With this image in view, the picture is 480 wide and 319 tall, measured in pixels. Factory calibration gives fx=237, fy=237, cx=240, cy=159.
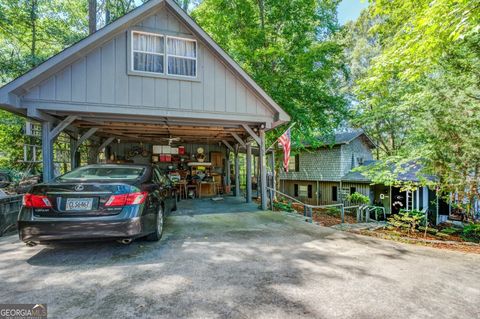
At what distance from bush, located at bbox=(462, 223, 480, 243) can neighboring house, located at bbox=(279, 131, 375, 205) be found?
9133mm

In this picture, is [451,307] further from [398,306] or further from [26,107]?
[26,107]

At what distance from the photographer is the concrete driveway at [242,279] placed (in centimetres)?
232

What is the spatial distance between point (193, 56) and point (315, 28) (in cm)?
792

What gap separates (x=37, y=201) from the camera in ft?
11.2

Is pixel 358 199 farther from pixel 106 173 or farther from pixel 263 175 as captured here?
pixel 106 173

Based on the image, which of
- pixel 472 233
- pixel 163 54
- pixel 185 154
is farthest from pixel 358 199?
pixel 163 54

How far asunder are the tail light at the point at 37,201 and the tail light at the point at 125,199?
830 millimetres

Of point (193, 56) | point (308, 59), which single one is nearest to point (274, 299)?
point (193, 56)

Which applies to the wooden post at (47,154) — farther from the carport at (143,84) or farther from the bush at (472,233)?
the bush at (472,233)

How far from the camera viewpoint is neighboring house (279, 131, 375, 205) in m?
19.1

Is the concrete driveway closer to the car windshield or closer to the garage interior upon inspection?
the car windshield

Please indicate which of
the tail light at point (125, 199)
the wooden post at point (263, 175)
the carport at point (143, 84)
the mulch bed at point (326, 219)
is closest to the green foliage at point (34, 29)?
the carport at point (143, 84)

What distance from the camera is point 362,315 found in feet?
7.28

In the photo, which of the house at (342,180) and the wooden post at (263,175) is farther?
the house at (342,180)
